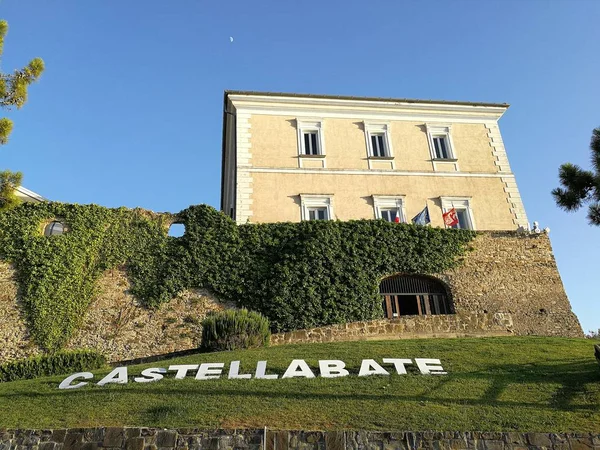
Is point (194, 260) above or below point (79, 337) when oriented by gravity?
above

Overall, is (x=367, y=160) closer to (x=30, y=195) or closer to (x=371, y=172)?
(x=371, y=172)

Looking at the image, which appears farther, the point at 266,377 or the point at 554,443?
the point at 266,377

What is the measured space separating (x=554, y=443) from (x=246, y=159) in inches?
727

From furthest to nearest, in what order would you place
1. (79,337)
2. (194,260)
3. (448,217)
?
1. (448,217)
2. (194,260)
3. (79,337)

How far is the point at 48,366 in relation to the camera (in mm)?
15289

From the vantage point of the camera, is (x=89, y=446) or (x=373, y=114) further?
(x=373, y=114)

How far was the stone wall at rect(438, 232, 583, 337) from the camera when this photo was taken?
20.0m

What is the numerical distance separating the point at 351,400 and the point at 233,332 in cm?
592

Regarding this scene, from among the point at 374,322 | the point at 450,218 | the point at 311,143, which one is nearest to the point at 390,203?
the point at 450,218

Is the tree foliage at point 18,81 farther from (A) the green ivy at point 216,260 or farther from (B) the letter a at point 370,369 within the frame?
(B) the letter a at point 370,369

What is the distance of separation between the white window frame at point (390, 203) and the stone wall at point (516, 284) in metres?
3.93

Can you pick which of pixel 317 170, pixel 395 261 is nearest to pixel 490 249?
pixel 395 261

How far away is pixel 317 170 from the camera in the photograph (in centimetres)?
2442

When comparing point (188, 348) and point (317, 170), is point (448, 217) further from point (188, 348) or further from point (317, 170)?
point (188, 348)
